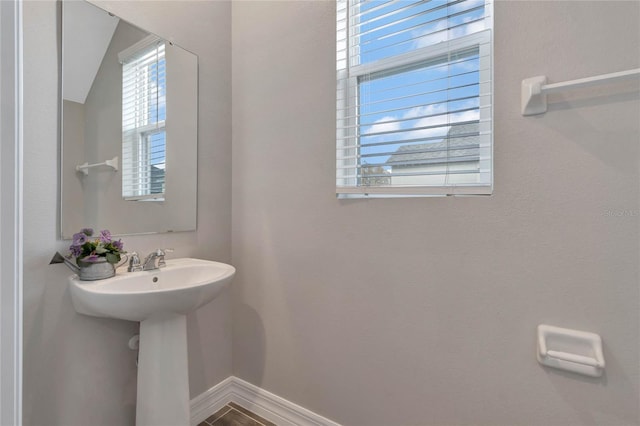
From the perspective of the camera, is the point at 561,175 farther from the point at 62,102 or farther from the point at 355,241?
the point at 62,102

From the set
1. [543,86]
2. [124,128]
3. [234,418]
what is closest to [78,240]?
[124,128]

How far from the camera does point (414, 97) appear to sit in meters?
1.15

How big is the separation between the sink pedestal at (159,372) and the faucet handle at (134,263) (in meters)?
0.21

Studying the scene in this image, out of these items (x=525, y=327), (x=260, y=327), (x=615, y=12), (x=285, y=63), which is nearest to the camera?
(x=615, y=12)

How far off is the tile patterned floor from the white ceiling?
154cm

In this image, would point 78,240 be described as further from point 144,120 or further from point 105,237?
point 144,120

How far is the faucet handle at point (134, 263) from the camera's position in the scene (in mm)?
1193

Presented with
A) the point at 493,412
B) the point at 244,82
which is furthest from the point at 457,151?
the point at 244,82

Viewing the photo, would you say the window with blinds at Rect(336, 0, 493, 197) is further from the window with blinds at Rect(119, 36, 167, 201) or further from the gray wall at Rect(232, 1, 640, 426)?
the window with blinds at Rect(119, 36, 167, 201)

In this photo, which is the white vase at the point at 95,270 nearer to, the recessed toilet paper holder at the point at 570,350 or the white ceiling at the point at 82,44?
the white ceiling at the point at 82,44

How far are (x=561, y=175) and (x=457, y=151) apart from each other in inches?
12.2

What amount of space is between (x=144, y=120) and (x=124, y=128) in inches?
3.9

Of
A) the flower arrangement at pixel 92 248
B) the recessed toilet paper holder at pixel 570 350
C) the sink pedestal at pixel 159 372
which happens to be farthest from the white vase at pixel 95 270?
the recessed toilet paper holder at pixel 570 350

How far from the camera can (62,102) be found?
42.6 inches
